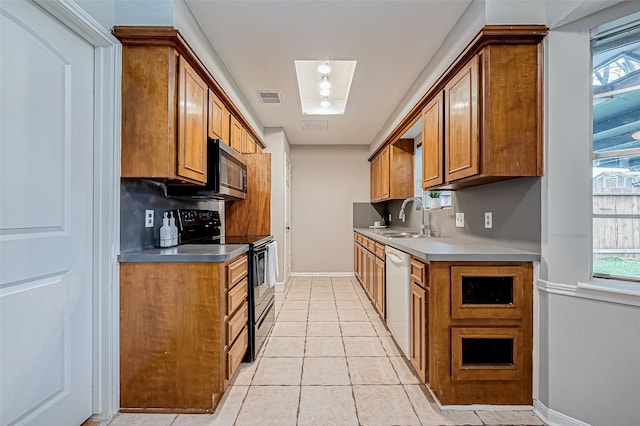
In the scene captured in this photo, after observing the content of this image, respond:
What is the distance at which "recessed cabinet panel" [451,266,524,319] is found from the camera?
178 centimetres

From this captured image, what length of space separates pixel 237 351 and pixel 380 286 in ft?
5.27


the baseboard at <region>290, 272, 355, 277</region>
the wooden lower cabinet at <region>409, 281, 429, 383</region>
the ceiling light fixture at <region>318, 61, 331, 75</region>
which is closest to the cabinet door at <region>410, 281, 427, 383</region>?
the wooden lower cabinet at <region>409, 281, 429, 383</region>

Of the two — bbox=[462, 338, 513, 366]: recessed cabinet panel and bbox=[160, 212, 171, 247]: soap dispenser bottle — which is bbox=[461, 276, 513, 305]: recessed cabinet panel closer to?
bbox=[462, 338, 513, 366]: recessed cabinet panel

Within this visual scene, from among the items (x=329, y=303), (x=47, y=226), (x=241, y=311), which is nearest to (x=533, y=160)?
(x=241, y=311)

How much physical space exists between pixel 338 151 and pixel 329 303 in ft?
9.49

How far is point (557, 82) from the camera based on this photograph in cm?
170

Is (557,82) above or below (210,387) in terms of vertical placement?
above

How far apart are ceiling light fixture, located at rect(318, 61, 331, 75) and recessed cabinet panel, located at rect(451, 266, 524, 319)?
7.61 feet

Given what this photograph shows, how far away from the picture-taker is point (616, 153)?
63.4 inches

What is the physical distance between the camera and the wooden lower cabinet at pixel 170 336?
176cm

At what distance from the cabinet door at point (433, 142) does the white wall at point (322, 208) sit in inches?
120

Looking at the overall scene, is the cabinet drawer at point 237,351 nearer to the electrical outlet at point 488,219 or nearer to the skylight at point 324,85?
the electrical outlet at point 488,219

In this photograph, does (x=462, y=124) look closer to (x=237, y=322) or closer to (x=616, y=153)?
(x=616, y=153)

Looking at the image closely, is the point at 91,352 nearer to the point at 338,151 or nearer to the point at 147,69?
the point at 147,69
